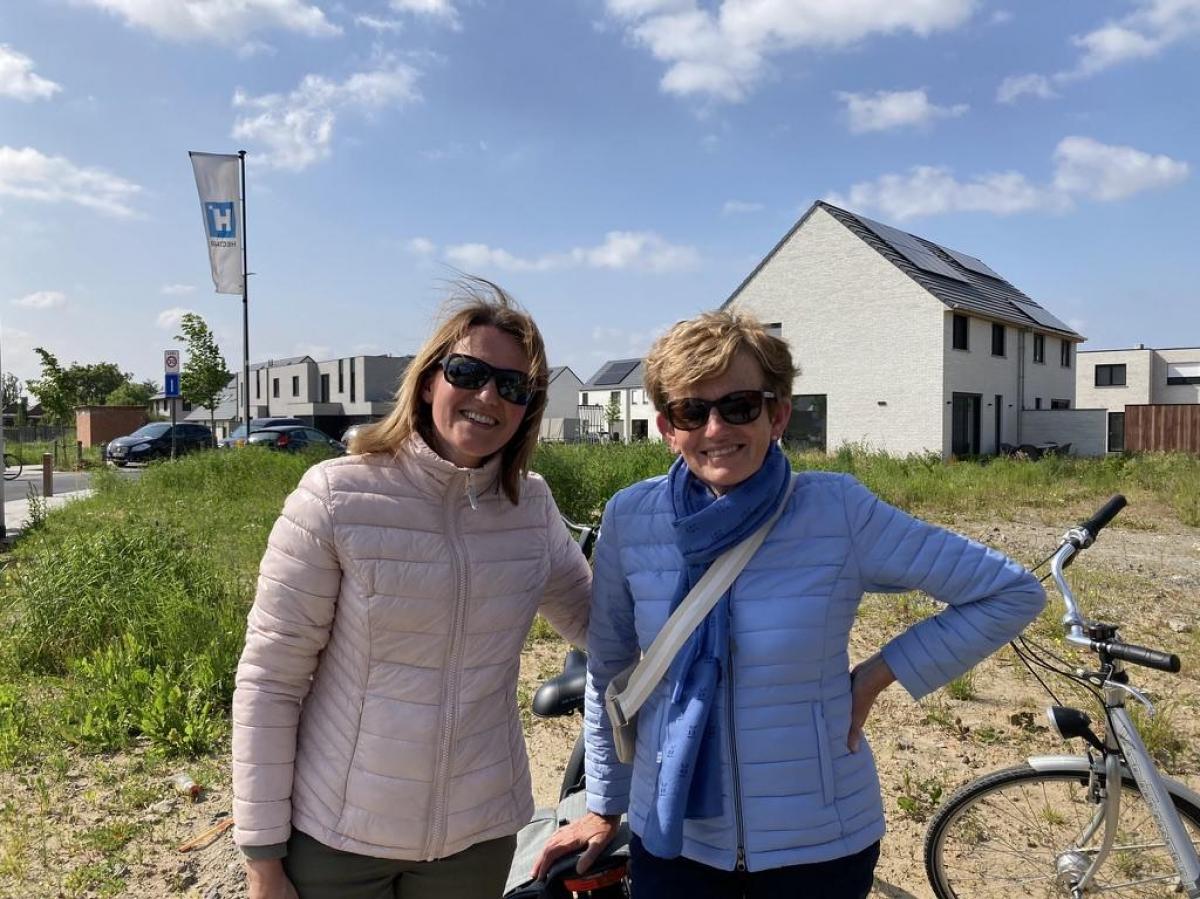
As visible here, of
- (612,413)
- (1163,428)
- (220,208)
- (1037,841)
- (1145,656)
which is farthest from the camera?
(612,413)

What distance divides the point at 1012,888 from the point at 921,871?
0.40 metres

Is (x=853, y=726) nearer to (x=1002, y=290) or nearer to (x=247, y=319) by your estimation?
(x=247, y=319)

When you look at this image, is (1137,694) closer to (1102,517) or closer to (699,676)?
(1102,517)

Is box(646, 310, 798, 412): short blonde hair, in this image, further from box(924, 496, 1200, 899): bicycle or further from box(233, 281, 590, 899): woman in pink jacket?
box(924, 496, 1200, 899): bicycle

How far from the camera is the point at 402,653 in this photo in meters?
1.61

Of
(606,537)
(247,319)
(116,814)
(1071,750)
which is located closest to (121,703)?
(116,814)

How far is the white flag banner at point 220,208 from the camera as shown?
16.7 metres

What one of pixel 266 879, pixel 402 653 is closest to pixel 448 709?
pixel 402 653

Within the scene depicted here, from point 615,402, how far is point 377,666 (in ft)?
162

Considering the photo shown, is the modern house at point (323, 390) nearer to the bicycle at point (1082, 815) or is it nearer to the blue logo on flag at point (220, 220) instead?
the blue logo on flag at point (220, 220)

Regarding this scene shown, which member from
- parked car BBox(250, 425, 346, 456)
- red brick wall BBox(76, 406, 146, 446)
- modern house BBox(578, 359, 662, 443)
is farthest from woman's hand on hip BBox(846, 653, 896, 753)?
modern house BBox(578, 359, 662, 443)

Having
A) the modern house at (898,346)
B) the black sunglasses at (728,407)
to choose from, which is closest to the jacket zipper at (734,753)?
the black sunglasses at (728,407)

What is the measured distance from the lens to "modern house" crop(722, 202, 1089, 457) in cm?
2452

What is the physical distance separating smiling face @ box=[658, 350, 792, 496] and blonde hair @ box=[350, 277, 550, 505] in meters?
0.37
